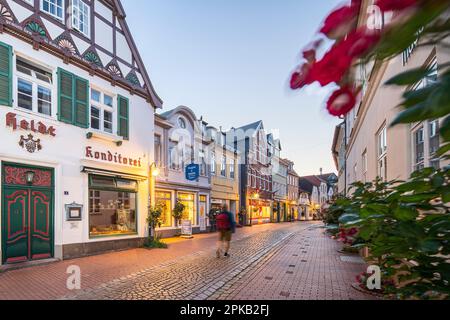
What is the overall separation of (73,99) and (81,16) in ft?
10.9

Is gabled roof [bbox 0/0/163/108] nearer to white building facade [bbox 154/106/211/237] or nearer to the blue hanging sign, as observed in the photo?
white building facade [bbox 154/106/211/237]

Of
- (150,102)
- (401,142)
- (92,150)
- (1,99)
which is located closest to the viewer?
(401,142)

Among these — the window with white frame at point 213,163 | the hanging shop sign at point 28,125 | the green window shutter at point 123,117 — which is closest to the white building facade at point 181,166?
the window with white frame at point 213,163

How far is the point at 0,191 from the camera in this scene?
8.41m

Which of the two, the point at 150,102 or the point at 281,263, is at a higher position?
the point at 150,102

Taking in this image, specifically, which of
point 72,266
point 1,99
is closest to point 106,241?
point 72,266

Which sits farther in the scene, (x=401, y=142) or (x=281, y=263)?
(x=281, y=263)

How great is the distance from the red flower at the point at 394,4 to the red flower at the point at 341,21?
0.10m

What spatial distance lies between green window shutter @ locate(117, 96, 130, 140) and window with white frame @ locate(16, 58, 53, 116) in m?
2.97

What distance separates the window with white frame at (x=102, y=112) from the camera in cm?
1154

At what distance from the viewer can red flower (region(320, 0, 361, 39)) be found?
2.37 ft

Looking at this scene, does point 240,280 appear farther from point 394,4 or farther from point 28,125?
point 28,125

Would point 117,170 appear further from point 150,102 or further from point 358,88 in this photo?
point 358,88

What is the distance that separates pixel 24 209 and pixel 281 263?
8029mm
